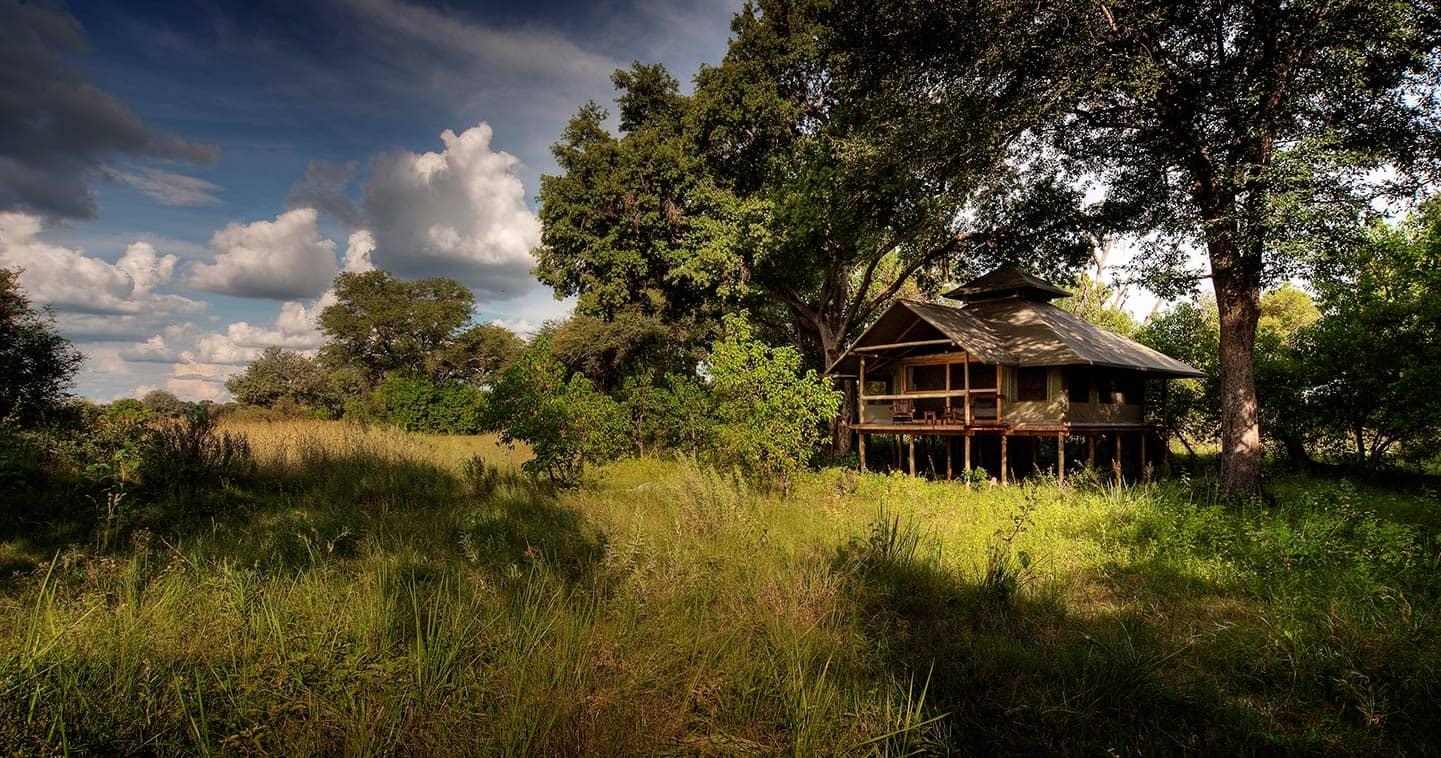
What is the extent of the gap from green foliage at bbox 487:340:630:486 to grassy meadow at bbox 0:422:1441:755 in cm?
172

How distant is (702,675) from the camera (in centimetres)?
330

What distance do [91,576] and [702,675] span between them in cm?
464

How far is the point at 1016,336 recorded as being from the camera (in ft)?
56.3

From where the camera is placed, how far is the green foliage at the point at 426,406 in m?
26.0

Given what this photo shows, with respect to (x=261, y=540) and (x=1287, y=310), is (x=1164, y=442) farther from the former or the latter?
(x=1287, y=310)

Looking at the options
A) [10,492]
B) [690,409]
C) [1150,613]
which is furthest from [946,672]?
[690,409]

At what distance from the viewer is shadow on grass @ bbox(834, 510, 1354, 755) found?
3.45 m

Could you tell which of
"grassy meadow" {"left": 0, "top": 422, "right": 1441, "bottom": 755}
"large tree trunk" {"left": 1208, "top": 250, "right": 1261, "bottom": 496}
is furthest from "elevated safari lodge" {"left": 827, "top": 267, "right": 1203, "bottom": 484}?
"grassy meadow" {"left": 0, "top": 422, "right": 1441, "bottom": 755}

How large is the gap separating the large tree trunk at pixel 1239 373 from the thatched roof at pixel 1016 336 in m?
3.53

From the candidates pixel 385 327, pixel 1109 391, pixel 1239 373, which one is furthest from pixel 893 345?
pixel 385 327

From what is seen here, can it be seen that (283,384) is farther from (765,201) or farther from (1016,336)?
(1016,336)

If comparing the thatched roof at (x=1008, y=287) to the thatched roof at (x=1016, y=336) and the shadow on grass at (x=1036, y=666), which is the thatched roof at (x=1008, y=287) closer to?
the thatched roof at (x=1016, y=336)

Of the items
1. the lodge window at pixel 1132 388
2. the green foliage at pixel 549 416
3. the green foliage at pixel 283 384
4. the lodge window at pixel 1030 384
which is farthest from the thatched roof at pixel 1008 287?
the green foliage at pixel 283 384

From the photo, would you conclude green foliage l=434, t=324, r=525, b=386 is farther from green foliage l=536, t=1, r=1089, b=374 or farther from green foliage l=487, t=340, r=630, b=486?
green foliage l=487, t=340, r=630, b=486
